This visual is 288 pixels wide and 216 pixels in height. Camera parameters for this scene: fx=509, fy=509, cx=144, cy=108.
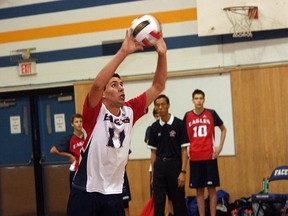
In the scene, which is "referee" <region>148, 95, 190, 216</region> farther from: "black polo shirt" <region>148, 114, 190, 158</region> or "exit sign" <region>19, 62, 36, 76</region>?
"exit sign" <region>19, 62, 36, 76</region>

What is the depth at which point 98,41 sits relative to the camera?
9.70 metres

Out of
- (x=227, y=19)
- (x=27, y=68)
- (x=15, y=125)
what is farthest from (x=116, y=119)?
(x=15, y=125)

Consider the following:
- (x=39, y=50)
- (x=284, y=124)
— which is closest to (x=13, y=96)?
(x=39, y=50)

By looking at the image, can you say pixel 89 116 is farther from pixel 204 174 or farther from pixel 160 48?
pixel 204 174

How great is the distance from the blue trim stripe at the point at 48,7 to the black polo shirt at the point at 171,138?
3222 millimetres

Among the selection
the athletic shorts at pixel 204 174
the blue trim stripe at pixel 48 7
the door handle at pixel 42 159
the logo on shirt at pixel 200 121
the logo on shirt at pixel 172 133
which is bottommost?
the athletic shorts at pixel 204 174

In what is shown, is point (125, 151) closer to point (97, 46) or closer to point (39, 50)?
point (97, 46)

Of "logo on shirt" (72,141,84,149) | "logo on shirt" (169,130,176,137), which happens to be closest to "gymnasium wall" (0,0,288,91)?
"logo on shirt" (169,130,176,137)

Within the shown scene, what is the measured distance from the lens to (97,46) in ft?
31.8

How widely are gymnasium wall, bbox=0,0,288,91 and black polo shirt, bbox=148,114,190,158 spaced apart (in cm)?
198

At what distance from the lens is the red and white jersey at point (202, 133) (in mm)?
7848

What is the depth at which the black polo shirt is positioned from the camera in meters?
7.20

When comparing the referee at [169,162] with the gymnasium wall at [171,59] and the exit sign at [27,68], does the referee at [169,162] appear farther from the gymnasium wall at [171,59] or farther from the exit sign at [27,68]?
the exit sign at [27,68]

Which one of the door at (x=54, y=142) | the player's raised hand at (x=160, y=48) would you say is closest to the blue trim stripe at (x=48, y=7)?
the door at (x=54, y=142)
